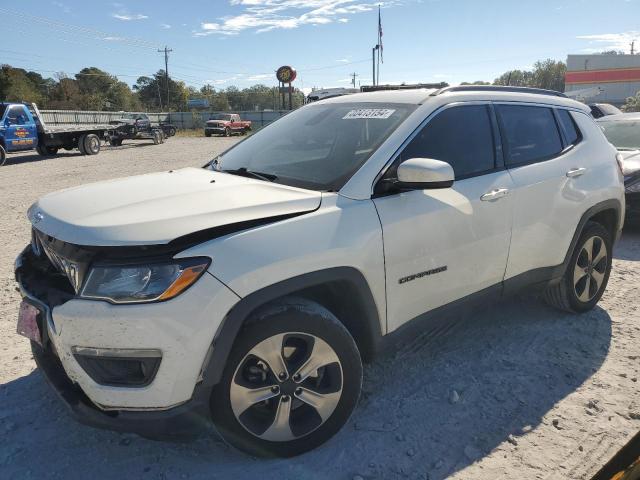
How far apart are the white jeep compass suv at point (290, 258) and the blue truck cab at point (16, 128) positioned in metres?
17.1

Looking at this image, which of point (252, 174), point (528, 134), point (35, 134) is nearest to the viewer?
point (252, 174)

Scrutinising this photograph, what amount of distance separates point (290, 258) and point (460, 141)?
58.9 inches

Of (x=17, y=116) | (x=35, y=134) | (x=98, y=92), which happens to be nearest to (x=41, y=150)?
(x=35, y=134)

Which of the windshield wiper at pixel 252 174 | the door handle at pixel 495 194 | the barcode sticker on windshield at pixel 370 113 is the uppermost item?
the barcode sticker on windshield at pixel 370 113

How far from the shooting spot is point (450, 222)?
2.81 meters

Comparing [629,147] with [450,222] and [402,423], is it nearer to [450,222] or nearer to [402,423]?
[450,222]

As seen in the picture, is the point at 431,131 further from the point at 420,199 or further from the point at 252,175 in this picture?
the point at 252,175

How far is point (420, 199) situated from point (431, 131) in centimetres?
48

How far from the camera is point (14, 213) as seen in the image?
27.9 feet

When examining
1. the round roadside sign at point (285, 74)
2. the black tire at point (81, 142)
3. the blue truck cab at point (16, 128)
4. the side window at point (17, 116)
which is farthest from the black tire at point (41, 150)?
the round roadside sign at point (285, 74)

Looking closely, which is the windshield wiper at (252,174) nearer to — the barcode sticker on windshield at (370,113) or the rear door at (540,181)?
the barcode sticker on windshield at (370,113)

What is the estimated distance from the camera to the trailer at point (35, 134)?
17.2 m

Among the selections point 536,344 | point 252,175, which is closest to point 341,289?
point 252,175

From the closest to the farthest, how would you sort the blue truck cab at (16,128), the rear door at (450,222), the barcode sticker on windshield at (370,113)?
the rear door at (450,222) < the barcode sticker on windshield at (370,113) < the blue truck cab at (16,128)
